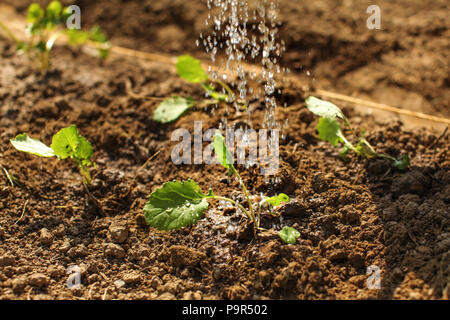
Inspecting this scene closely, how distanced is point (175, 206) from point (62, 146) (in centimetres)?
56

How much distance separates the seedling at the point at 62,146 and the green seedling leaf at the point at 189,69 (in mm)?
632

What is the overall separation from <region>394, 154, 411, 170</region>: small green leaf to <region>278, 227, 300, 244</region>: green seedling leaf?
61 cm

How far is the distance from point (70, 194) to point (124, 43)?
152 cm

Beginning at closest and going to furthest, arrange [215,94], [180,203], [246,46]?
1. [180,203]
2. [215,94]
3. [246,46]

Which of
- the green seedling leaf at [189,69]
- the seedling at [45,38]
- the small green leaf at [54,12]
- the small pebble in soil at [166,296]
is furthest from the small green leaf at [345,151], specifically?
the small green leaf at [54,12]

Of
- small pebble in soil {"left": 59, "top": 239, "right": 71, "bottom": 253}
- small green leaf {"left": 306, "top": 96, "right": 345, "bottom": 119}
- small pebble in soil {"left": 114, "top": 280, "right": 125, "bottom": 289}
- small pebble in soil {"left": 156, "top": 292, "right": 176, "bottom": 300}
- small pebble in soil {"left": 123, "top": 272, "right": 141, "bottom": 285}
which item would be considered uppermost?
small green leaf {"left": 306, "top": 96, "right": 345, "bottom": 119}

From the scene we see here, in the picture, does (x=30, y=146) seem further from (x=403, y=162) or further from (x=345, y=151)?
(x=403, y=162)

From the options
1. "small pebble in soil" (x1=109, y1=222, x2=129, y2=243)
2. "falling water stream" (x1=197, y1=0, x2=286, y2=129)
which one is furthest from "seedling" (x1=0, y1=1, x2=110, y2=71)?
"small pebble in soil" (x1=109, y1=222, x2=129, y2=243)

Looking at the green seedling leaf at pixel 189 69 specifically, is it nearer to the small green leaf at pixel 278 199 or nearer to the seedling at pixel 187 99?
the seedling at pixel 187 99

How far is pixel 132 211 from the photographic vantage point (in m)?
1.96

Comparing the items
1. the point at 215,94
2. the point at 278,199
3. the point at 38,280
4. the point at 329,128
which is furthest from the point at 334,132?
the point at 38,280

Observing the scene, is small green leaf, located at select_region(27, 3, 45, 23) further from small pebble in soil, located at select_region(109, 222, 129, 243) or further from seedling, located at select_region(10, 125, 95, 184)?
small pebble in soil, located at select_region(109, 222, 129, 243)

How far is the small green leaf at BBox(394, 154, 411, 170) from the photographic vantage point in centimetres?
198

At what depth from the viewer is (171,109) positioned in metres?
2.29
